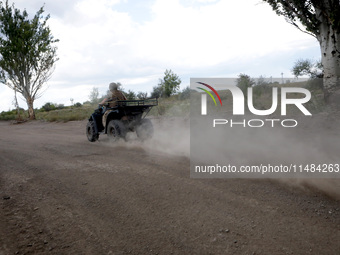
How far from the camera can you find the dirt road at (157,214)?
9.84ft

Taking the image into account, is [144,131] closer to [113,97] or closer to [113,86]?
[113,97]

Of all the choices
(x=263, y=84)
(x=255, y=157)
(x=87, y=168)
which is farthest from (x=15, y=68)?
(x=255, y=157)

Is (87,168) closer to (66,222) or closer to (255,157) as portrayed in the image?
(66,222)

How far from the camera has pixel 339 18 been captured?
35.2ft

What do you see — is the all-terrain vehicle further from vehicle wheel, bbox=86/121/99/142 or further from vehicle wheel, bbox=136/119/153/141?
vehicle wheel, bbox=86/121/99/142

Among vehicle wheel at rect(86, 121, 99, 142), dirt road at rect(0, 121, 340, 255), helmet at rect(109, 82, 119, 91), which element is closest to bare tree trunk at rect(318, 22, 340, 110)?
helmet at rect(109, 82, 119, 91)

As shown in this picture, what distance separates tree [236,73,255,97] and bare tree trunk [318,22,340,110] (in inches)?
222

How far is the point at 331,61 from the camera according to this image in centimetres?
1144

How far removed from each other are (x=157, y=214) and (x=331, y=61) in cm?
1081

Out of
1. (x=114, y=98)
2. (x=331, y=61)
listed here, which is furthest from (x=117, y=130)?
(x=331, y=61)

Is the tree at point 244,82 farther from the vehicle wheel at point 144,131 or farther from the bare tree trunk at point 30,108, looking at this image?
the bare tree trunk at point 30,108

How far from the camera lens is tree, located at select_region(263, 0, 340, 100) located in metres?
11.0

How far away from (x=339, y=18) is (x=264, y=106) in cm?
478

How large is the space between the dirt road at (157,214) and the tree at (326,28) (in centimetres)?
868
